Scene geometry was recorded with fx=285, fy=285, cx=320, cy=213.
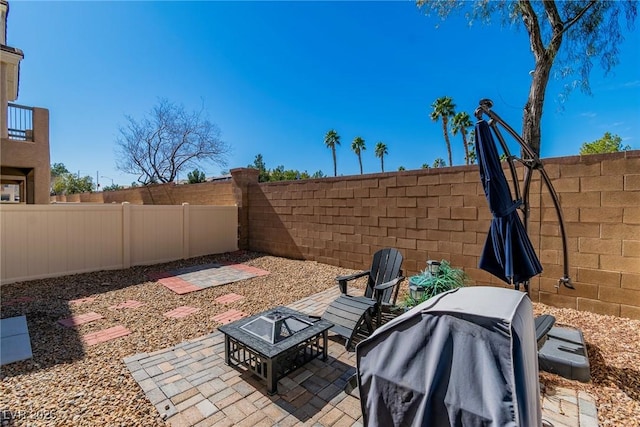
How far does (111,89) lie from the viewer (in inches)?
436

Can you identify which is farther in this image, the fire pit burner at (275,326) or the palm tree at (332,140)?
the palm tree at (332,140)

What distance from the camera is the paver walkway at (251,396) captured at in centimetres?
209

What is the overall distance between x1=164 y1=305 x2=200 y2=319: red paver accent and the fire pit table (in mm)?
1524

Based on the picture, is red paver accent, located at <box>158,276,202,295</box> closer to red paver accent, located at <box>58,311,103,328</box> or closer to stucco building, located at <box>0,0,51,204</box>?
red paver accent, located at <box>58,311,103,328</box>

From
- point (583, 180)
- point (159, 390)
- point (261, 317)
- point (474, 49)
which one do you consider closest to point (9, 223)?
point (159, 390)

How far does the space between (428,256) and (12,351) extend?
578cm

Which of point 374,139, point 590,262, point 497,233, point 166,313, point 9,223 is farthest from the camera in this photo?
point 374,139

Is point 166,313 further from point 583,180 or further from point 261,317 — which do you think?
point 583,180

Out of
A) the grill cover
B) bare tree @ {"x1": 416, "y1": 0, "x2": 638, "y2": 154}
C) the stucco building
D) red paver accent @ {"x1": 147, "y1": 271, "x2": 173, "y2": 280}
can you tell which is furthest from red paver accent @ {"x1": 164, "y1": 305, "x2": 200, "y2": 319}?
the stucco building

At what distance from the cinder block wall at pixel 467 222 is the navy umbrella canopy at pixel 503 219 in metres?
2.15

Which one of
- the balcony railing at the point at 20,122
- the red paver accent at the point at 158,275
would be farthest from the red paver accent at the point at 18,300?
the balcony railing at the point at 20,122

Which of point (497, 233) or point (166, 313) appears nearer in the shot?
point (497, 233)

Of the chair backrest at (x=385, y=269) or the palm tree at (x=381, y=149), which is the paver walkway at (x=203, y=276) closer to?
the chair backrest at (x=385, y=269)

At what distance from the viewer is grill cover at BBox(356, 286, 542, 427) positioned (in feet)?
3.48
